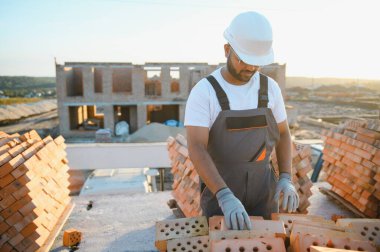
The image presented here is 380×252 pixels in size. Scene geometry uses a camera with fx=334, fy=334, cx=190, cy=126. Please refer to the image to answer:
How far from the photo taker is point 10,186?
3781 mm

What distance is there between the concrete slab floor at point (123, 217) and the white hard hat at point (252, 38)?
2.90 m

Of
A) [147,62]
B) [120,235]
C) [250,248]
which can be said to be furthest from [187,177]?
[147,62]

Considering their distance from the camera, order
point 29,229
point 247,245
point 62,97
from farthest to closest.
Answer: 1. point 62,97
2. point 29,229
3. point 247,245

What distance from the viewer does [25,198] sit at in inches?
152

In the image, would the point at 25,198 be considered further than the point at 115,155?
No

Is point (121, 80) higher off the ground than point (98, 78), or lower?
lower

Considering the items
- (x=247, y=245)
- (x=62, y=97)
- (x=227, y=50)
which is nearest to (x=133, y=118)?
(x=62, y=97)

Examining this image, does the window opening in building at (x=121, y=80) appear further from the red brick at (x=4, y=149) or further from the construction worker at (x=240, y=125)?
the construction worker at (x=240, y=125)

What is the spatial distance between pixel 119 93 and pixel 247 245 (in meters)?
23.1

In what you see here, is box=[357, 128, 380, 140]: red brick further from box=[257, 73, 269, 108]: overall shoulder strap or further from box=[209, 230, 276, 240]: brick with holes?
box=[209, 230, 276, 240]: brick with holes

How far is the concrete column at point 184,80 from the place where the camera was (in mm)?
23969

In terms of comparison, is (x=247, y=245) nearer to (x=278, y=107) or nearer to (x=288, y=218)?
(x=288, y=218)

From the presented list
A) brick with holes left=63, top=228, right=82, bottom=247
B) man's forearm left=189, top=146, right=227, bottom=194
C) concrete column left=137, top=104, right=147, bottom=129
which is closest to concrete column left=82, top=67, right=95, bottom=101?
concrete column left=137, top=104, right=147, bottom=129

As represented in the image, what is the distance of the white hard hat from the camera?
2.40m
